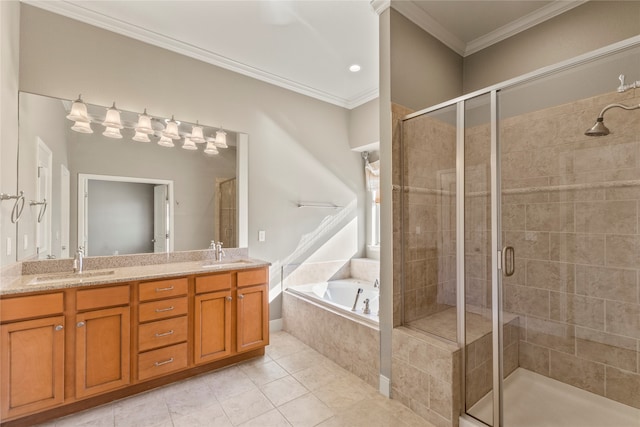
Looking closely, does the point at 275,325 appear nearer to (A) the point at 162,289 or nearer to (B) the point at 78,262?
(A) the point at 162,289

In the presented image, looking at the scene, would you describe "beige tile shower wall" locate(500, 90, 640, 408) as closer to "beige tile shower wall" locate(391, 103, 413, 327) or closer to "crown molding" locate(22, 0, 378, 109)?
"beige tile shower wall" locate(391, 103, 413, 327)

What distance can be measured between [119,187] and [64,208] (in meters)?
0.41

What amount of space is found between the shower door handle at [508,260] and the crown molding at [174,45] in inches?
104

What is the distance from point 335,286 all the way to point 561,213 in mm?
2500

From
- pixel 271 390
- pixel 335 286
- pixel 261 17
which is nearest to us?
pixel 271 390

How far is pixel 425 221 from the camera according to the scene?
232 cm

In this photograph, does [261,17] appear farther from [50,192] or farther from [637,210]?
[637,210]

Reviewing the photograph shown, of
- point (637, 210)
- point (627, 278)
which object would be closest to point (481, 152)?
point (637, 210)

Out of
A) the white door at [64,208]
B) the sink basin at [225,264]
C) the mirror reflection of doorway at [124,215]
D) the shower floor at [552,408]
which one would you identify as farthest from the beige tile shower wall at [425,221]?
the white door at [64,208]

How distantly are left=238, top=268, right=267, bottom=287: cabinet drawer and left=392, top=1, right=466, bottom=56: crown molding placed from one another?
2.49 m

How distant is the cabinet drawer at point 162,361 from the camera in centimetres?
219

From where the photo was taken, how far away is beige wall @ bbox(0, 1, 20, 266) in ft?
6.01

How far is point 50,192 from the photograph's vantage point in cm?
231

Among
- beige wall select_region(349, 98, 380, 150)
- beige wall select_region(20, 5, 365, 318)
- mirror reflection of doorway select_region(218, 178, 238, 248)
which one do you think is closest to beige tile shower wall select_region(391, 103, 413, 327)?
beige wall select_region(349, 98, 380, 150)
